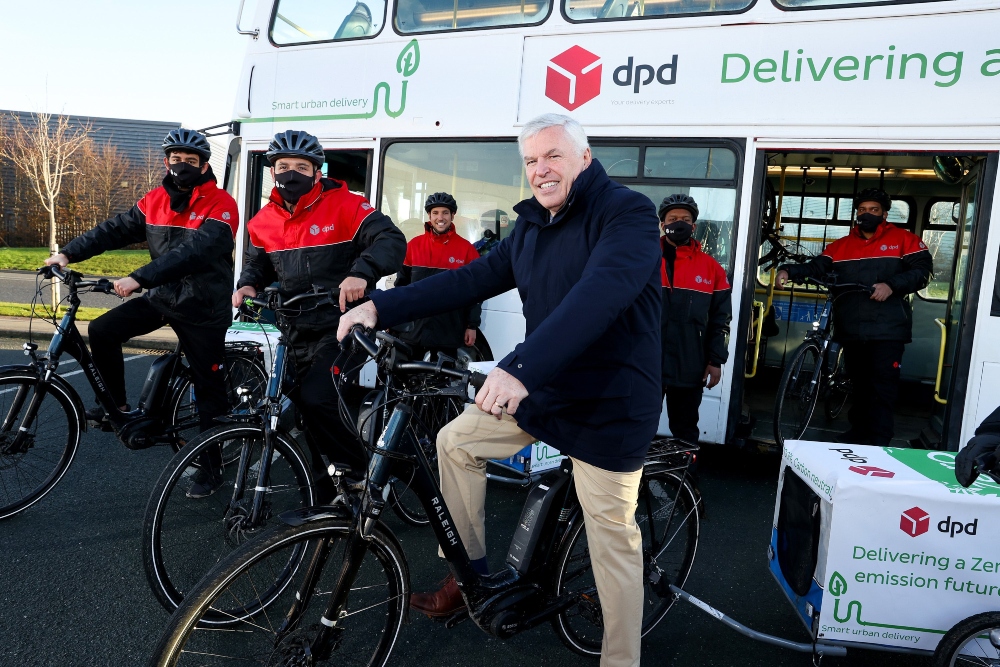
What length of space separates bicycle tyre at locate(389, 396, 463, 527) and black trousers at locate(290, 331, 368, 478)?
1.07ft

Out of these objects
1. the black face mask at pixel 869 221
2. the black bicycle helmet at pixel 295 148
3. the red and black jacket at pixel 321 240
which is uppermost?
the black face mask at pixel 869 221

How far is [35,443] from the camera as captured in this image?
12.4 feet

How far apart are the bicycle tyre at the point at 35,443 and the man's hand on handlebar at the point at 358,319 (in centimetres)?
231

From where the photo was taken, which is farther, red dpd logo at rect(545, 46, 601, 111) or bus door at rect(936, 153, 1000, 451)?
red dpd logo at rect(545, 46, 601, 111)

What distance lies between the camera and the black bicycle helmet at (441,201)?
18.2 ft

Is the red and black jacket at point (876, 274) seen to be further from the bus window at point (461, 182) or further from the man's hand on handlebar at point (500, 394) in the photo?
the man's hand on handlebar at point (500, 394)

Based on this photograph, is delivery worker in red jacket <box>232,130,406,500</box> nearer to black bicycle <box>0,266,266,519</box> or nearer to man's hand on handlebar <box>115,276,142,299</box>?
black bicycle <box>0,266,266,519</box>

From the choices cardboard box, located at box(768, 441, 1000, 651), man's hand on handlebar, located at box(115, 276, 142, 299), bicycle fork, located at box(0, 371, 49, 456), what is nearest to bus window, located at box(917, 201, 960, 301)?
cardboard box, located at box(768, 441, 1000, 651)

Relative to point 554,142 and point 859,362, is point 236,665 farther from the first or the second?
point 859,362

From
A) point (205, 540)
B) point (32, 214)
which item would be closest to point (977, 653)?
point (205, 540)

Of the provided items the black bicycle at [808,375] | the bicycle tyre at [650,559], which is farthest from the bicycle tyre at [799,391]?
the bicycle tyre at [650,559]

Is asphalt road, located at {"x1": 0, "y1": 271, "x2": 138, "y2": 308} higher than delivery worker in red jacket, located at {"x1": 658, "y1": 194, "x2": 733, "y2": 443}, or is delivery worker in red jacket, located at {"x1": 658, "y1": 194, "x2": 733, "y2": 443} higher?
delivery worker in red jacket, located at {"x1": 658, "y1": 194, "x2": 733, "y2": 443}

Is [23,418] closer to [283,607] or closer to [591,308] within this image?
[283,607]

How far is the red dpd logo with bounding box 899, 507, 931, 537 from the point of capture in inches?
97.7
